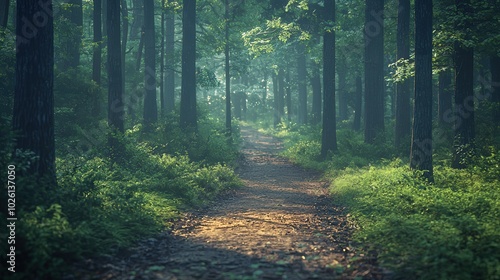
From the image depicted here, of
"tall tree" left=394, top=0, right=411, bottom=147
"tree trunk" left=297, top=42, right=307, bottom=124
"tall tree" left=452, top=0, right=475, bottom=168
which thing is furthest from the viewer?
"tree trunk" left=297, top=42, right=307, bottom=124

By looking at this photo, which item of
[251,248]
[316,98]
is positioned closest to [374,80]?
[251,248]

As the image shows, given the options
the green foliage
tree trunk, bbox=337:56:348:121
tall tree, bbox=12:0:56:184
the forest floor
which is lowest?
the forest floor

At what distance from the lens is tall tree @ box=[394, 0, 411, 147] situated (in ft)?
66.1

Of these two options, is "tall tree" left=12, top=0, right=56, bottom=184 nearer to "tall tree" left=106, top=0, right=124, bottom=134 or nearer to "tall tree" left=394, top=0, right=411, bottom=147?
"tall tree" left=106, top=0, right=124, bottom=134

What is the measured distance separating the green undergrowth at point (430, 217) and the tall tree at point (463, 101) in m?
0.55

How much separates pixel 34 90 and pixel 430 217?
844 centimetres

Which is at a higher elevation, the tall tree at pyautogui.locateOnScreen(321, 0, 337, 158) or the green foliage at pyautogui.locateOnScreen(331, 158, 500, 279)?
the tall tree at pyautogui.locateOnScreen(321, 0, 337, 158)

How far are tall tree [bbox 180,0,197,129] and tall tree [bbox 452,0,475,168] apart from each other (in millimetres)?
13463

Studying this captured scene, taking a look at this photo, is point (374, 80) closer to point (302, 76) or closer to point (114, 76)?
point (114, 76)

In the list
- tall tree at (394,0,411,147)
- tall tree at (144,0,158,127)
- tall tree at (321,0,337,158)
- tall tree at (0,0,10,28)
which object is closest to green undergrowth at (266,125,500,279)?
tall tree at (394,0,411,147)

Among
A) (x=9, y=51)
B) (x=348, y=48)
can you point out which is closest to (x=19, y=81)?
(x=9, y=51)

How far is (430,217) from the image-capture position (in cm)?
859

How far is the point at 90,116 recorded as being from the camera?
19.9 m

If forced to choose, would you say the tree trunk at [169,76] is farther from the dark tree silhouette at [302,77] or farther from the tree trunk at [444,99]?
the tree trunk at [444,99]
